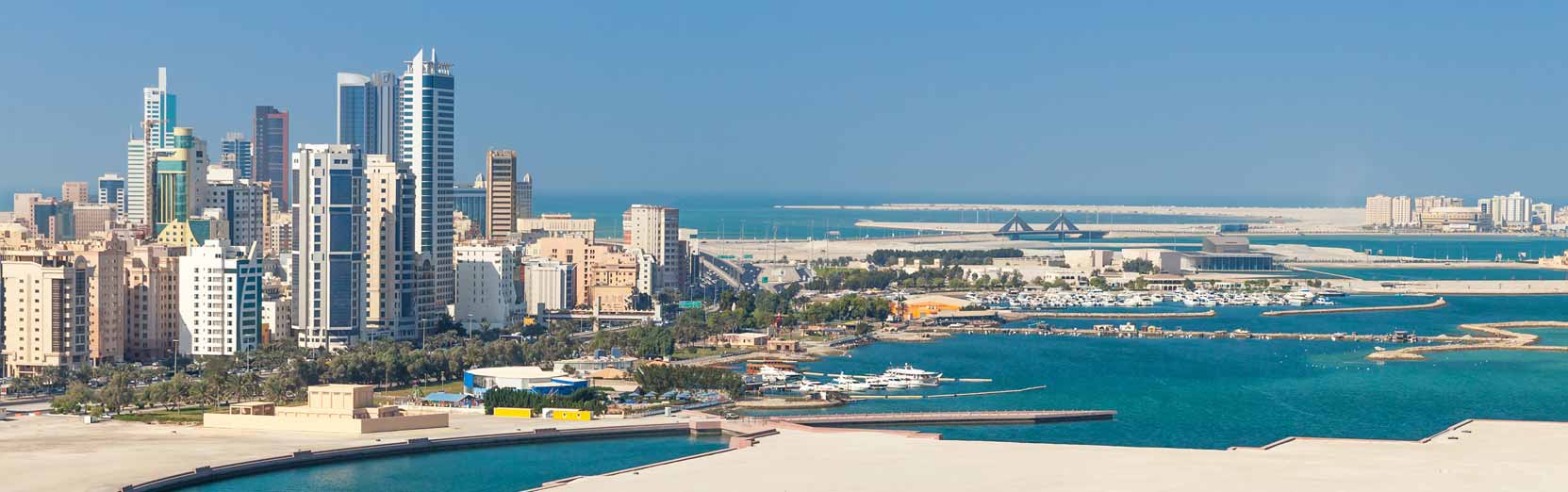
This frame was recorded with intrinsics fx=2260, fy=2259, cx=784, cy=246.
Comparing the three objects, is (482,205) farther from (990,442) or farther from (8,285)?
(990,442)

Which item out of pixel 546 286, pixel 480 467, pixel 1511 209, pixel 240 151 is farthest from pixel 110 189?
pixel 1511 209

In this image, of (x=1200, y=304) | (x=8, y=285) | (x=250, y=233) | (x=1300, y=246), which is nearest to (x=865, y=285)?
(x=1200, y=304)

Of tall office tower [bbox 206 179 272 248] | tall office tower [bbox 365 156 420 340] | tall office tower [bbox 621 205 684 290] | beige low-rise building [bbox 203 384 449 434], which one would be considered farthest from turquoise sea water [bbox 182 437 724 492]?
tall office tower [bbox 206 179 272 248]

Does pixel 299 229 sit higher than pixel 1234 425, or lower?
higher

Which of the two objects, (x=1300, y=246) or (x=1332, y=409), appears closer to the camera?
(x=1332, y=409)

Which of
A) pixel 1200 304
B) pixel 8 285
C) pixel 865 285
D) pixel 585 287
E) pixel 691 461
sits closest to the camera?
pixel 691 461

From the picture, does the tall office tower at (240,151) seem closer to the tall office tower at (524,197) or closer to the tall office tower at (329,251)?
the tall office tower at (524,197)
